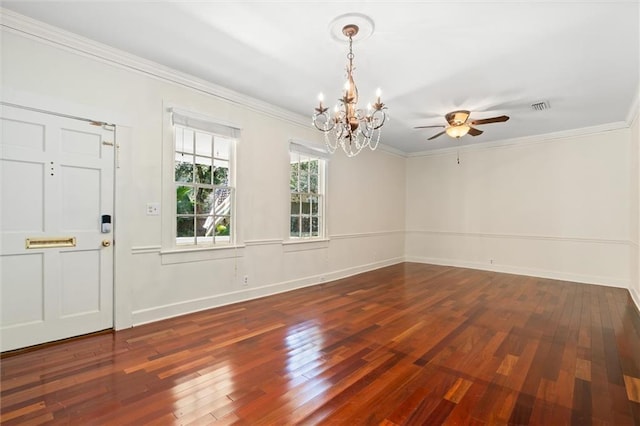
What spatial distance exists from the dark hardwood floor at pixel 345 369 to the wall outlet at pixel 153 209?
1.24m

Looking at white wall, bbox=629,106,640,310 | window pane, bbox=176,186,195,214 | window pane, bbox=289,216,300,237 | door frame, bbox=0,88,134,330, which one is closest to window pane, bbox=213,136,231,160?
window pane, bbox=176,186,195,214

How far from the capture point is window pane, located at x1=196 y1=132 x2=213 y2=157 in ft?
12.8

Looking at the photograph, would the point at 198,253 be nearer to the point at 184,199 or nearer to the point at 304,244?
the point at 184,199

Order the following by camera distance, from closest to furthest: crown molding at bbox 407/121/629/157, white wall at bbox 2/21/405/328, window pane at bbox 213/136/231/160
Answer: white wall at bbox 2/21/405/328, window pane at bbox 213/136/231/160, crown molding at bbox 407/121/629/157

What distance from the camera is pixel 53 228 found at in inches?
112

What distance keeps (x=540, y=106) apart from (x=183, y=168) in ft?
16.9

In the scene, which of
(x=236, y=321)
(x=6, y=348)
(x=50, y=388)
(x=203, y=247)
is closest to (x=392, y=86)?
(x=203, y=247)

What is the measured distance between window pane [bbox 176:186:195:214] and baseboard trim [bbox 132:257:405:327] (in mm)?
1123

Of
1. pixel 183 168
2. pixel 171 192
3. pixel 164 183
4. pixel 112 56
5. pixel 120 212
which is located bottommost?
pixel 120 212

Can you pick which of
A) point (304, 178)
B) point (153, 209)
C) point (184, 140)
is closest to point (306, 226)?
point (304, 178)

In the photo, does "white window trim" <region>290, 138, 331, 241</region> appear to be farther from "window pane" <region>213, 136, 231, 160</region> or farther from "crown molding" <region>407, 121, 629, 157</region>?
"crown molding" <region>407, 121, 629, 157</region>

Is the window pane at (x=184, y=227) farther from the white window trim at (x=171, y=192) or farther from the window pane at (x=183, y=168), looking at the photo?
the window pane at (x=183, y=168)

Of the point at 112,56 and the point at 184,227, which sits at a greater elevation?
the point at 112,56

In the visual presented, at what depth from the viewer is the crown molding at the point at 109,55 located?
8.62 feet
